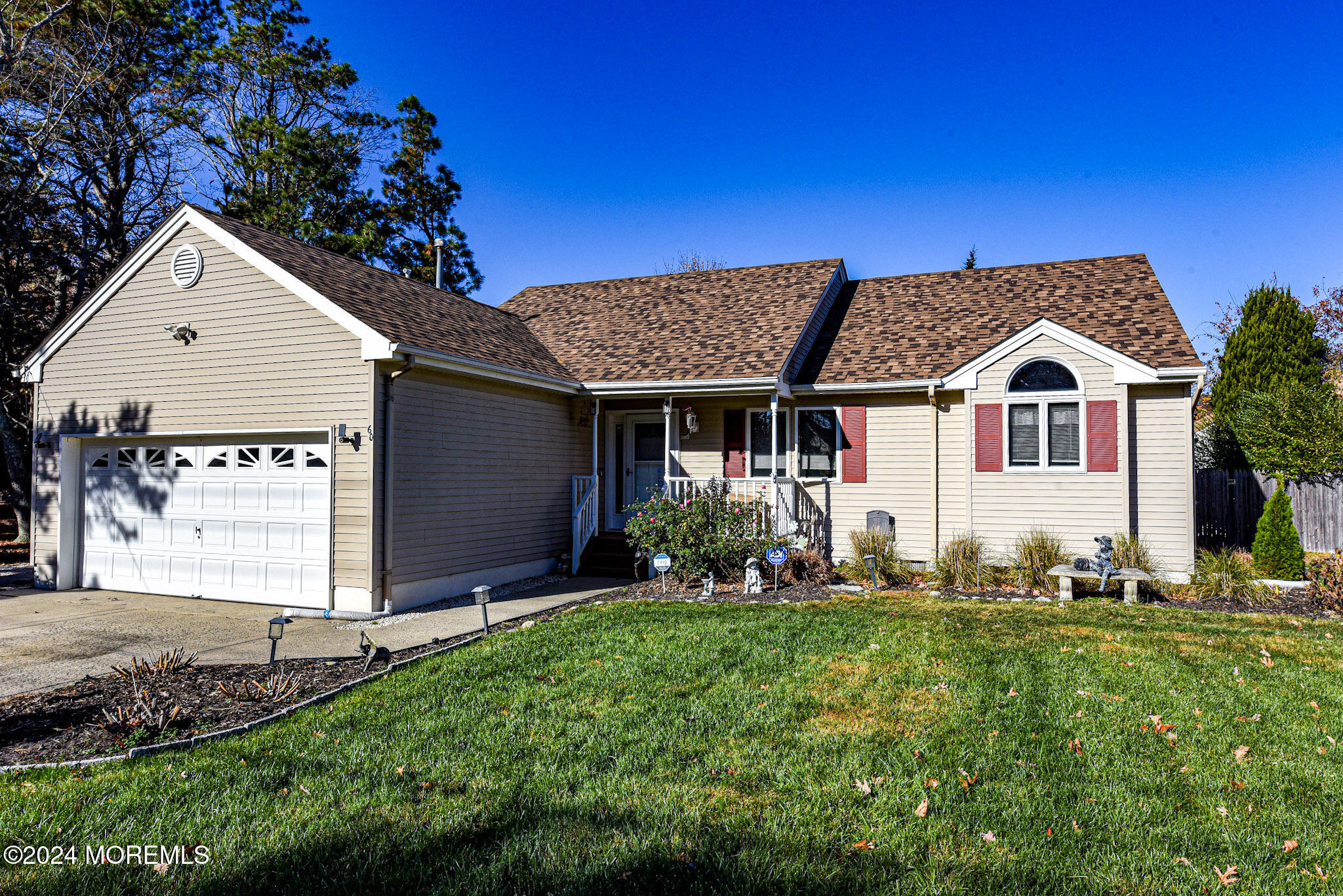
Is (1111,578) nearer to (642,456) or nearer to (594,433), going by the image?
(642,456)

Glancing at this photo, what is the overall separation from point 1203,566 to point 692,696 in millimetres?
8595

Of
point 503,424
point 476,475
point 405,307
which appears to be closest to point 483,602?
point 476,475

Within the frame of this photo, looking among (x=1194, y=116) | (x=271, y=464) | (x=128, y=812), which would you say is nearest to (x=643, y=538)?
(x=271, y=464)

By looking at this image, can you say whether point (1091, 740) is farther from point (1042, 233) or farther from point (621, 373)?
point (1042, 233)

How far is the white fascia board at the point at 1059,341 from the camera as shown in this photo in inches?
413

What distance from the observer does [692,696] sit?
5.46 meters

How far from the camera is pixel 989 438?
11383 mm

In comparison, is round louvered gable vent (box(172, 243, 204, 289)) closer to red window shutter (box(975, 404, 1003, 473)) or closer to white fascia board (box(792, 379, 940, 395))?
white fascia board (box(792, 379, 940, 395))

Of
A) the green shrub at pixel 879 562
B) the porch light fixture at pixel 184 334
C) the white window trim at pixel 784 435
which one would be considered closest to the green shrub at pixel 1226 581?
the green shrub at pixel 879 562

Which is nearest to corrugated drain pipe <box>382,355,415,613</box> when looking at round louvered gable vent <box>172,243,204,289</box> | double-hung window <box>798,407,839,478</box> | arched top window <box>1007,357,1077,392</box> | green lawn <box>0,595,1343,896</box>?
green lawn <box>0,595,1343,896</box>

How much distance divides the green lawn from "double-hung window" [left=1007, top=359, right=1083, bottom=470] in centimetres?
484

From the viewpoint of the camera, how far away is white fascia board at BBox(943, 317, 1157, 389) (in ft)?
34.4

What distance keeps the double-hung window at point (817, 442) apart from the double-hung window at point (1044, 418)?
9.30 feet

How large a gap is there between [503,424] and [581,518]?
93.9 inches
